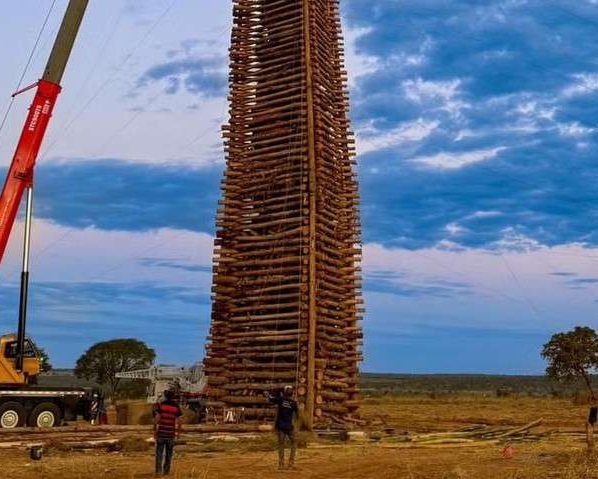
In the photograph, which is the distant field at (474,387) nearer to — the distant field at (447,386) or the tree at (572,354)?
the distant field at (447,386)

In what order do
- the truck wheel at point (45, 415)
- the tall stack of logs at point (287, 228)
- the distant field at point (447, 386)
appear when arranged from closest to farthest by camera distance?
the truck wheel at point (45, 415)
the tall stack of logs at point (287, 228)
the distant field at point (447, 386)

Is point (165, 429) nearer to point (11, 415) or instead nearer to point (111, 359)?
point (11, 415)

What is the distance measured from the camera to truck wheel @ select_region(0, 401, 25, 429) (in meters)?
23.4

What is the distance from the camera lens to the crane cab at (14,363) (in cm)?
2398

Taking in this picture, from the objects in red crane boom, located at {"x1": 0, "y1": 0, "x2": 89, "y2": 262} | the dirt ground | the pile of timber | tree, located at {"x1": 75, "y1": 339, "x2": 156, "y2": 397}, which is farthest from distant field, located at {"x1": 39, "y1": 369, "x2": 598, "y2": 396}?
the dirt ground

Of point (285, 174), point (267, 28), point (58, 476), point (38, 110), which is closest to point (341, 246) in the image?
point (285, 174)

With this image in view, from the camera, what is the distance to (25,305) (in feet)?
76.6

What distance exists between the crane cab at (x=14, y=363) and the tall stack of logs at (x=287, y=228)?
5523 millimetres

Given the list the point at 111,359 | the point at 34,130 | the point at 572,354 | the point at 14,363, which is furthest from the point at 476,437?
the point at 111,359

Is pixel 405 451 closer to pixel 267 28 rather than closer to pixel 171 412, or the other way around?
pixel 171 412

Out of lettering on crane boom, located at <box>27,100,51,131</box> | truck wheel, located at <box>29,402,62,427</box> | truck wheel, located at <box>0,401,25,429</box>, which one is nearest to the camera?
lettering on crane boom, located at <box>27,100,51,131</box>

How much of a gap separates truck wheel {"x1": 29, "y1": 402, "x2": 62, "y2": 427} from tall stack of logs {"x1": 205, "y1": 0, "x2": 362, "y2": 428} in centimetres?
512

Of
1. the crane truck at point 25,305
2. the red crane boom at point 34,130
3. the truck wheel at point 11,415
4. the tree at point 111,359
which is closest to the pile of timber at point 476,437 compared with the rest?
the crane truck at point 25,305

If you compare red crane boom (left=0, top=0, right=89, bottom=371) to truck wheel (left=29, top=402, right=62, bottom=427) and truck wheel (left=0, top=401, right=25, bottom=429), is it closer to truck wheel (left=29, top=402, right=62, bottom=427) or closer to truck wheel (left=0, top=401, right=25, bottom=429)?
truck wheel (left=0, top=401, right=25, bottom=429)
